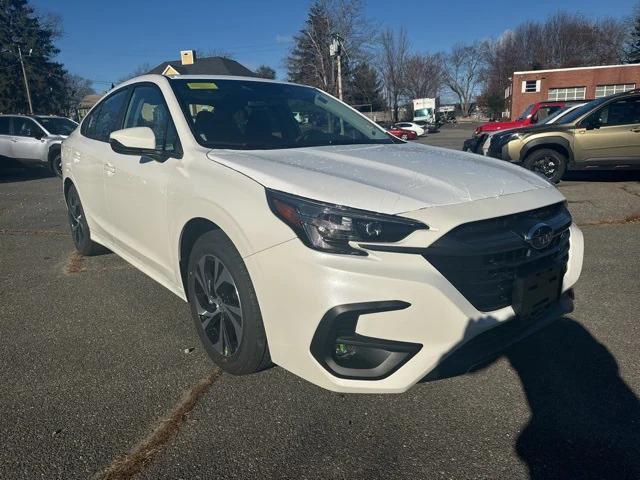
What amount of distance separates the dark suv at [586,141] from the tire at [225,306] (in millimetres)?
7836

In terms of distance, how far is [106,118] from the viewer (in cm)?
425

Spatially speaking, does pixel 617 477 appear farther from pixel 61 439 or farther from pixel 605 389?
pixel 61 439

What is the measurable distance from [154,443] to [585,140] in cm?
904

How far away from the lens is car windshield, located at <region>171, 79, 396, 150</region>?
303cm

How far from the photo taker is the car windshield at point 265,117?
3.03m

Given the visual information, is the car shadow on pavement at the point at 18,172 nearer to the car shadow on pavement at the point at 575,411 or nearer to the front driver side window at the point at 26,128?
the front driver side window at the point at 26,128

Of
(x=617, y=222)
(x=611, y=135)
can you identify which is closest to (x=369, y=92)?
(x=611, y=135)

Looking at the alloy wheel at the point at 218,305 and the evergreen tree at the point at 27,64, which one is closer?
the alloy wheel at the point at 218,305

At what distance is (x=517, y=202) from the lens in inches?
91.2

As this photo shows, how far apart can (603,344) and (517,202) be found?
1.30 m

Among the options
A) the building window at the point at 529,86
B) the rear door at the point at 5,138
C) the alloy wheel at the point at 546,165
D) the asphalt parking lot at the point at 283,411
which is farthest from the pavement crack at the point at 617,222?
the building window at the point at 529,86

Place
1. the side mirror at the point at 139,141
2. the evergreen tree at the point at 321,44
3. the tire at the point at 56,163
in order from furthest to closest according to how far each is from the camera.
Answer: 1. the evergreen tree at the point at 321,44
2. the tire at the point at 56,163
3. the side mirror at the point at 139,141

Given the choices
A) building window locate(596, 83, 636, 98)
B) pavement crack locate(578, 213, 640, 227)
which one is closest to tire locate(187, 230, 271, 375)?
pavement crack locate(578, 213, 640, 227)

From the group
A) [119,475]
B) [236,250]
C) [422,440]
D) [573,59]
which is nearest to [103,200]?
[236,250]
